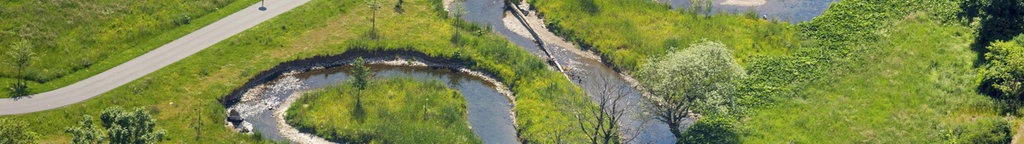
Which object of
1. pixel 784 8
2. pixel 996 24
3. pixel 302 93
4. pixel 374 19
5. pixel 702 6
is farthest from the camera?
pixel 784 8

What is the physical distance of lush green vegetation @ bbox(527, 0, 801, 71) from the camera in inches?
4230

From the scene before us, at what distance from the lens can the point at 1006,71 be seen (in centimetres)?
9388

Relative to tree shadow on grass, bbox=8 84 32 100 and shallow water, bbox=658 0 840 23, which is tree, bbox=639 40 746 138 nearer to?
shallow water, bbox=658 0 840 23

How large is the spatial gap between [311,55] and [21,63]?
24867mm

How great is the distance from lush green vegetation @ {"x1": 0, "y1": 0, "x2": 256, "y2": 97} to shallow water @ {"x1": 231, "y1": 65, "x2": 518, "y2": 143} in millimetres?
13148

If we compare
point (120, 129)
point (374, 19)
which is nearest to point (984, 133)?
point (374, 19)

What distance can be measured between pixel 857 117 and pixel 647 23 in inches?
1096

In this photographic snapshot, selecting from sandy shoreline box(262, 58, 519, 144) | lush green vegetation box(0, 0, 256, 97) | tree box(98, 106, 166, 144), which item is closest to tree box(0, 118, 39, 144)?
tree box(98, 106, 166, 144)

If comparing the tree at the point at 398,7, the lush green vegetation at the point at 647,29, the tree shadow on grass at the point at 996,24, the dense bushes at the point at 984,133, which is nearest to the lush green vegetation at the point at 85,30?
the tree at the point at 398,7

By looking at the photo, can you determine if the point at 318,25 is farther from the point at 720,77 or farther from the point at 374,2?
the point at 720,77

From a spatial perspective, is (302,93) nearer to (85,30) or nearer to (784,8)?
(85,30)

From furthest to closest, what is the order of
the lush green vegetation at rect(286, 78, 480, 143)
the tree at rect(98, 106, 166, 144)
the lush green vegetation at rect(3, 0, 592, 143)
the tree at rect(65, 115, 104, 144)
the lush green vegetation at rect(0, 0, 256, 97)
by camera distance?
the lush green vegetation at rect(0, 0, 256, 97) → the lush green vegetation at rect(286, 78, 480, 143) → the lush green vegetation at rect(3, 0, 592, 143) → the tree at rect(98, 106, 166, 144) → the tree at rect(65, 115, 104, 144)

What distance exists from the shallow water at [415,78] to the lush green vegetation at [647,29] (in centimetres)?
1477

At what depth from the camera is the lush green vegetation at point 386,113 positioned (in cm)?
8856
